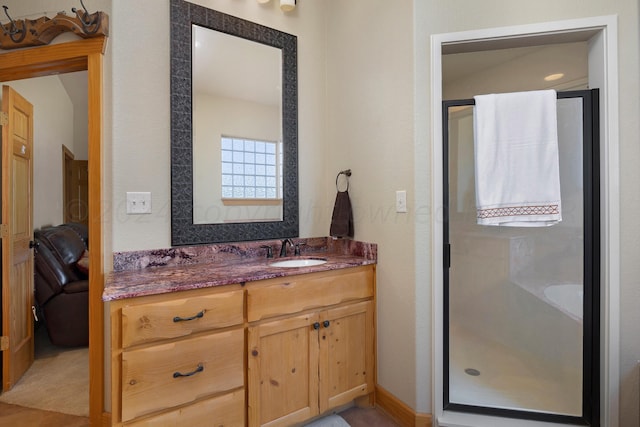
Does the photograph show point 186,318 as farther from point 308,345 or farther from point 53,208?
point 53,208

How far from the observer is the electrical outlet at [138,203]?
1674mm

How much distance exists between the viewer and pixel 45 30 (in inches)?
63.1

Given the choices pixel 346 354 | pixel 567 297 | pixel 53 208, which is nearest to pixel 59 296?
pixel 53 208

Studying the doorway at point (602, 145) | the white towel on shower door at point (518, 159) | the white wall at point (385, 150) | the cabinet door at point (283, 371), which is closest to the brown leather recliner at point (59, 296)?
the cabinet door at point (283, 371)

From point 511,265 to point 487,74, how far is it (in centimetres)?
146

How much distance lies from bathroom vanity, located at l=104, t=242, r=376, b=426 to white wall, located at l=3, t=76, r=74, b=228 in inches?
98.8

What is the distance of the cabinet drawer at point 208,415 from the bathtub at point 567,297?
1.83 meters

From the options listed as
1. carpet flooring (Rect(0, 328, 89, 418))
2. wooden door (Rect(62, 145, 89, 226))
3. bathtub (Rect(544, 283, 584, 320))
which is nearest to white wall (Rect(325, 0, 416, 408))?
bathtub (Rect(544, 283, 584, 320))

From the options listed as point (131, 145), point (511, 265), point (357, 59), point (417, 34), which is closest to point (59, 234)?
point (131, 145)

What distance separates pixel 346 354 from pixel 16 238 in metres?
2.36

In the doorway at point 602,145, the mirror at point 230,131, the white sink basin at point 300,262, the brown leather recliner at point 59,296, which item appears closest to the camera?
the doorway at point 602,145

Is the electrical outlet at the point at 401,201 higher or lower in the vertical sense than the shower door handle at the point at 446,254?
higher

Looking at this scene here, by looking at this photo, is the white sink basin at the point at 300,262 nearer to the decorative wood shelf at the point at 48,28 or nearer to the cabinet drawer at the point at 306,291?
the cabinet drawer at the point at 306,291

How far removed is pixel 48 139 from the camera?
3.48 meters
